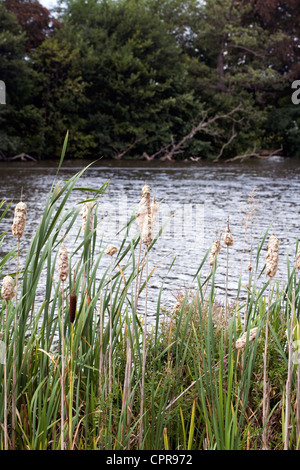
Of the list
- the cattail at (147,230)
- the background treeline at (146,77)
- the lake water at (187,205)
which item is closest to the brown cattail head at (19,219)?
the cattail at (147,230)

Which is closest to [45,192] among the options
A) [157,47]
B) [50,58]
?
[50,58]

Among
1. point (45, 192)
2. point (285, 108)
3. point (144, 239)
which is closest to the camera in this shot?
point (144, 239)

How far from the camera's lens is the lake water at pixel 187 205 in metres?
6.78

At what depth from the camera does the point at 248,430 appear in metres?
1.95

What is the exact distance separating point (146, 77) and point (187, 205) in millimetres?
16367

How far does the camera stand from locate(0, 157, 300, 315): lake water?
6777 millimetres

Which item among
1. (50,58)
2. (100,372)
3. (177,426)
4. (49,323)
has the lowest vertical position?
(177,426)

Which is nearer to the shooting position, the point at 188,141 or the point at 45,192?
the point at 45,192

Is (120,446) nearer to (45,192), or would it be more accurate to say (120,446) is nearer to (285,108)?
(45,192)

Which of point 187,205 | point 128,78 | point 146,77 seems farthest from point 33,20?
point 187,205

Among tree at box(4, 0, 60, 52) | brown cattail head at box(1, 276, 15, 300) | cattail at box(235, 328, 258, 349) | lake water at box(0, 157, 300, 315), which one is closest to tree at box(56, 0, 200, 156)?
tree at box(4, 0, 60, 52)

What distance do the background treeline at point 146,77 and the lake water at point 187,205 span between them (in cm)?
421

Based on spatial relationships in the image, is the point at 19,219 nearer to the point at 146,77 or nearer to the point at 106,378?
the point at 106,378
